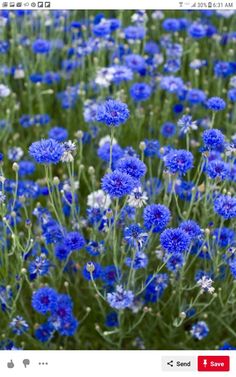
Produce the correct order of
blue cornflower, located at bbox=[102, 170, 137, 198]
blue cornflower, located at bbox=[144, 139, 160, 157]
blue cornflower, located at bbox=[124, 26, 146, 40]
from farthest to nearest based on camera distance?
1. blue cornflower, located at bbox=[124, 26, 146, 40]
2. blue cornflower, located at bbox=[144, 139, 160, 157]
3. blue cornflower, located at bbox=[102, 170, 137, 198]

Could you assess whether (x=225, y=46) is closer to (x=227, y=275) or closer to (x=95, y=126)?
(x=95, y=126)

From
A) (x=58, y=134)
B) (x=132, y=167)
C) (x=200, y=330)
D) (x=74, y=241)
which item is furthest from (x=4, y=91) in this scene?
(x=200, y=330)

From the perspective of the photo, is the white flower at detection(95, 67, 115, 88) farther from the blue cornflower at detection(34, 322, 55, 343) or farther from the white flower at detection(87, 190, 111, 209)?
the blue cornflower at detection(34, 322, 55, 343)

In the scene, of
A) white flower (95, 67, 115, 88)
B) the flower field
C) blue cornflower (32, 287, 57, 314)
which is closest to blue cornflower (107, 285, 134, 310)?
the flower field

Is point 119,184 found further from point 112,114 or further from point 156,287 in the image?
point 156,287

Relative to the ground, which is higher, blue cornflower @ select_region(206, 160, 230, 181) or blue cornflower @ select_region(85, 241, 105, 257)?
blue cornflower @ select_region(206, 160, 230, 181)
